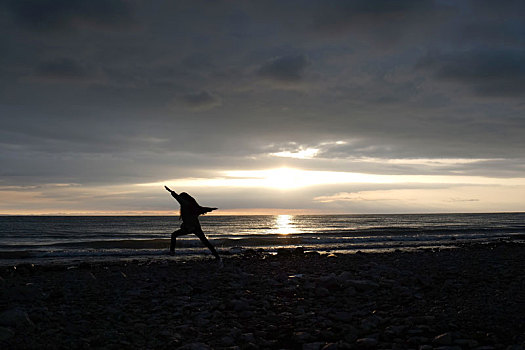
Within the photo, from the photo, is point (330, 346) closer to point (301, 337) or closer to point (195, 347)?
point (301, 337)

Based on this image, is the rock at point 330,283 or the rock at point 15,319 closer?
the rock at point 15,319

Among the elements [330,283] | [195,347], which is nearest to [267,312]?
[195,347]

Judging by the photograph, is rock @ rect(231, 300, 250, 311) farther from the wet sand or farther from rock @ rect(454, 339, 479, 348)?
rock @ rect(454, 339, 479, 348)

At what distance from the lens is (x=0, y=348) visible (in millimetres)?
5418

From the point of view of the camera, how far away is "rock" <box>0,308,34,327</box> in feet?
21.0

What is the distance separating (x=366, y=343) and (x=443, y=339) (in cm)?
112

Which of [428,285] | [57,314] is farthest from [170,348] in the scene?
[428,285]

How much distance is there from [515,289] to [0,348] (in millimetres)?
10282

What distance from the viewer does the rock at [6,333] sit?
5.77 metres

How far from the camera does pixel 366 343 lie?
584 cm

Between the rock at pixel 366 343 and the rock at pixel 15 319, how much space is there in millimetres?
5404

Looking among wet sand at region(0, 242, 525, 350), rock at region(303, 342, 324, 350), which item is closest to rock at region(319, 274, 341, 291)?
wet sand at region(0, 242, 525, 350)

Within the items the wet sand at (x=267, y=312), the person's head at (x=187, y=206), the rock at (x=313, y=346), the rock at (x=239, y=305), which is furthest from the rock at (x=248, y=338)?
the person's head at (x=187, y=206)

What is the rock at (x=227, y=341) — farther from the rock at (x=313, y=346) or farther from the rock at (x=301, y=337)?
the rock at (x=313, y=346)
